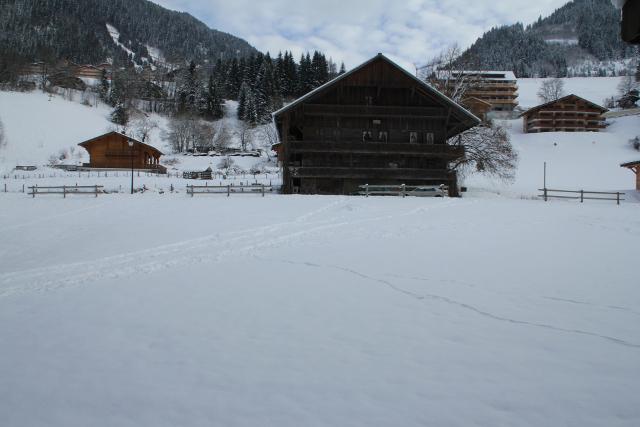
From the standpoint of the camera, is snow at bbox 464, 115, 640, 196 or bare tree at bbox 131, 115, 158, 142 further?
bare tree at bbox 131, 115, 158, 142

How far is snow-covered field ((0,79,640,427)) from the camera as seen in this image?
167 inches

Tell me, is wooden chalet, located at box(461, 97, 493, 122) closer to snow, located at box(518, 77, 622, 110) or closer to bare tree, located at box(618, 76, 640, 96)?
snow, located at box(518, 77, 622, 110)

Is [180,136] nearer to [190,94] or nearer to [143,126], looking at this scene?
[143,126]

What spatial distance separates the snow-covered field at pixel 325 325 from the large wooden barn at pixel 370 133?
12.8 m

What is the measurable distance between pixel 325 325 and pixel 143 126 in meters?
88.8

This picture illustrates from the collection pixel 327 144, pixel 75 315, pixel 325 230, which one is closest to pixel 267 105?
pixel 327 144

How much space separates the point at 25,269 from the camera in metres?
11.7

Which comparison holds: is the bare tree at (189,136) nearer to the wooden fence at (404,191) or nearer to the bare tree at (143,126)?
the bare tree at (143,126)

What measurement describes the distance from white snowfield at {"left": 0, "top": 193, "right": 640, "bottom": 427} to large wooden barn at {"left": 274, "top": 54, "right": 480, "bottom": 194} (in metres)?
15.1

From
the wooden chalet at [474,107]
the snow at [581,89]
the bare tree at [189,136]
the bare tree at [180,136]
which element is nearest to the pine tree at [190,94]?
the bare tree at [189,136]

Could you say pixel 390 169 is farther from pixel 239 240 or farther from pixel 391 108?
pixel 239 240

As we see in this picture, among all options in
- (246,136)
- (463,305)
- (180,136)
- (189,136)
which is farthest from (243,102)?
(463,305)

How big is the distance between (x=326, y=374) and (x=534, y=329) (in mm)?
3361

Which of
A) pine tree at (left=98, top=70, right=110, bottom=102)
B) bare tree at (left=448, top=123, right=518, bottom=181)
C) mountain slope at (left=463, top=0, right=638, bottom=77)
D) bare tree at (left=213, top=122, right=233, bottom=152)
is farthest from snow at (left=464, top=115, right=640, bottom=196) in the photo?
mountain slope at (left=463, top=0, right=638, bottom=77)
